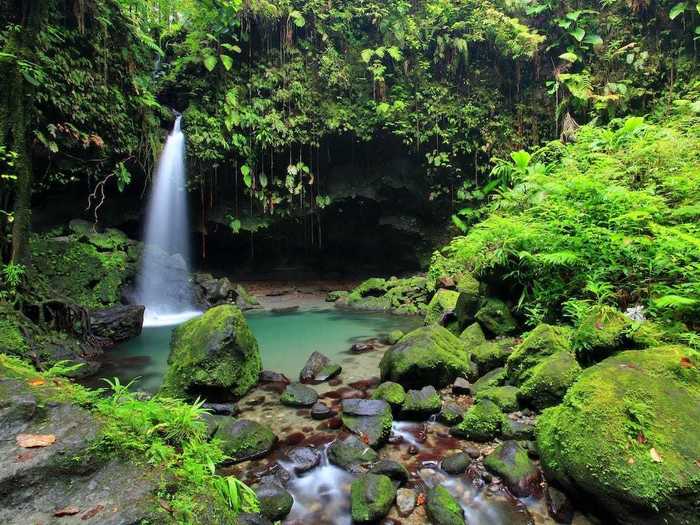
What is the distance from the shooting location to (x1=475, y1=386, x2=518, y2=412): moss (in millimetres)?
4094

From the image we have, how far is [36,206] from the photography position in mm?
11016

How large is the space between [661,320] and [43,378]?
17.7 ft

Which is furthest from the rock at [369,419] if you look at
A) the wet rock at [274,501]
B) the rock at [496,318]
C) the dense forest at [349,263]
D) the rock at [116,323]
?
the rock at [116,323]

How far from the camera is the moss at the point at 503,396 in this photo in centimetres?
409

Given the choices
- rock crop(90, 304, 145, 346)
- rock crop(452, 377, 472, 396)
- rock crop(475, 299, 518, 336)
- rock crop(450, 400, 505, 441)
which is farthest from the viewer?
rock crop(90, 304, 145, 346)

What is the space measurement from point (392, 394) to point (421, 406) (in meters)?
0.36

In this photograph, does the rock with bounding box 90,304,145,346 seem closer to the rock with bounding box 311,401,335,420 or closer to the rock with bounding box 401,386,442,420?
the rock with bounding box 311,401,335,420

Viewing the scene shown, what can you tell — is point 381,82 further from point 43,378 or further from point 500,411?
point 43,378

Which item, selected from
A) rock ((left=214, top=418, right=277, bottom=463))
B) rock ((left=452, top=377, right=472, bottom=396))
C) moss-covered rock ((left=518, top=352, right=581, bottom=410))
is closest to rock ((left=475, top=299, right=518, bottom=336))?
rock ((left=452, top=377, right=472, bottom=396))

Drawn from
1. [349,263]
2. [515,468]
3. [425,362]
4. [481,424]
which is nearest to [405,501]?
[515,468]

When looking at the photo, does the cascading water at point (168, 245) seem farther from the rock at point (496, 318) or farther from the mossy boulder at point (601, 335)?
the mossy boulder at point (601, 335)

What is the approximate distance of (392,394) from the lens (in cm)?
446

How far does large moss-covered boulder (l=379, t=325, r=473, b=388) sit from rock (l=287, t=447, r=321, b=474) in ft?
5.41

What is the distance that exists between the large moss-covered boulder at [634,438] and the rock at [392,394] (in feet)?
5.28
